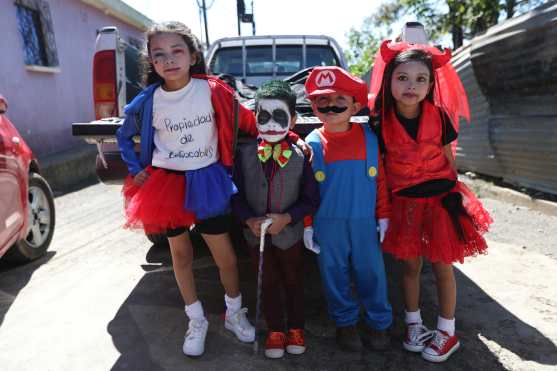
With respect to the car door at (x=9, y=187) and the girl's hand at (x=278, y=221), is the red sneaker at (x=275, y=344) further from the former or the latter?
the car door at (x=9, y=187)

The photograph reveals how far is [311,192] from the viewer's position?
7.61 feet

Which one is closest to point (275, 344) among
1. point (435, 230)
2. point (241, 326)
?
point (241, 326)

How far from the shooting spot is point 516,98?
203 inches

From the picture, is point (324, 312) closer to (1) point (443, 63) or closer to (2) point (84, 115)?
(1) point (443, 63)

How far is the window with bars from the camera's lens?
8.19m

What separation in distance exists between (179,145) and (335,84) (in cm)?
85

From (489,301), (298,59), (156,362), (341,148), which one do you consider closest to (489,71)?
(298,59)

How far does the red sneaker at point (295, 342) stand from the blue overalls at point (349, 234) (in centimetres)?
21

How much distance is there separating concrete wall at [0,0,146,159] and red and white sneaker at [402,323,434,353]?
24.8 ft

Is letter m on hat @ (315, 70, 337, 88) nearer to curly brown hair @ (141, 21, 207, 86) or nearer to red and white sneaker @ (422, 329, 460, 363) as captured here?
curly brown hair @ (141, 21, 207, 86)

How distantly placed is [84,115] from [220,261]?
9.08 meters

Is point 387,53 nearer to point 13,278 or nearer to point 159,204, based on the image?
point 159,204

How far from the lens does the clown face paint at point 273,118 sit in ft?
7.50

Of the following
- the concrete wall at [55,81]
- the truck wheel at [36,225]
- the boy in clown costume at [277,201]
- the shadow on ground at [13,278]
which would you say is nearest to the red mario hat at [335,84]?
the boy in clown costume at [277,201]
